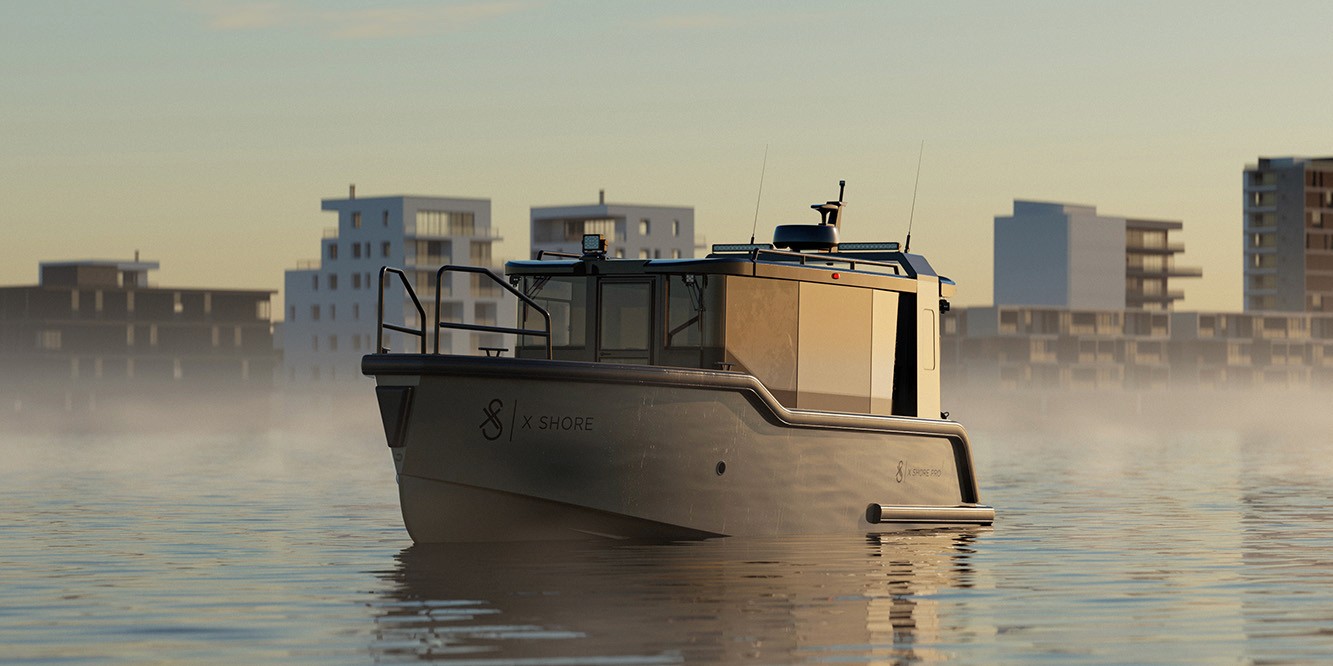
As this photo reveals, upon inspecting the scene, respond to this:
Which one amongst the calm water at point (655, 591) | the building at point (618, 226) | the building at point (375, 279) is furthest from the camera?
the building at point (618, 226)

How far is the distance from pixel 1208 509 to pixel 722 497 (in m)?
13.3

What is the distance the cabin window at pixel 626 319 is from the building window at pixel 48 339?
122m

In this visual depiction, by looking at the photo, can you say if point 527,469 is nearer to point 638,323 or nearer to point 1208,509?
point 638,323

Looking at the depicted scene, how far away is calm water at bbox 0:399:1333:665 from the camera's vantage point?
1392cm

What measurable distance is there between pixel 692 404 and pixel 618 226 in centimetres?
14525

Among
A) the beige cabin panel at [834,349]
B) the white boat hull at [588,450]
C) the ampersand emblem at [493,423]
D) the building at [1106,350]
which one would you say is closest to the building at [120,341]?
the building at [1106,350]

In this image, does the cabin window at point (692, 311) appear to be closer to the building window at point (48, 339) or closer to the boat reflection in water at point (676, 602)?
the boat reflection in water at point (676, 602)

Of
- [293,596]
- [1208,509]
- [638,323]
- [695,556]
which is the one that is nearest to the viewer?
[293,596]

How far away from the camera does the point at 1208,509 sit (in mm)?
32125

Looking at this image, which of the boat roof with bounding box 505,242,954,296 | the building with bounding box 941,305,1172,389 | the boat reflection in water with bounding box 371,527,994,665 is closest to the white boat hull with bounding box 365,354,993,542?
the boat reflection in water with bounding box 371,527,994,665

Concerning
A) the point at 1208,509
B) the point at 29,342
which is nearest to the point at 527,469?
the point at 1208,509

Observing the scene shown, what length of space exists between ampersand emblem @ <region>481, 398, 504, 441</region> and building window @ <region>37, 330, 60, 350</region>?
405ft

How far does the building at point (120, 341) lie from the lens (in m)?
138

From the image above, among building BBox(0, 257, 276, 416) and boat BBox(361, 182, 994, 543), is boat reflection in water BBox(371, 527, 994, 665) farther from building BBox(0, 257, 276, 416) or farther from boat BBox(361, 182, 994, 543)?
building BBox(0, 257, 276, 416)
